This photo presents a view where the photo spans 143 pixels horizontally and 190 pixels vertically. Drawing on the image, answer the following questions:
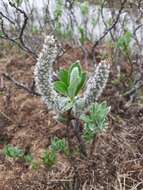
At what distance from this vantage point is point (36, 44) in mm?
4297

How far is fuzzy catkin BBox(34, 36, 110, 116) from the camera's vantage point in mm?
2202

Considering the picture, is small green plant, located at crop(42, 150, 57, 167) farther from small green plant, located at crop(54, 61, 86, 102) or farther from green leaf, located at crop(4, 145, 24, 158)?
small green plant, located at crop(54, 61, 86, 102)

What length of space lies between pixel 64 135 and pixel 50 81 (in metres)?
1.01

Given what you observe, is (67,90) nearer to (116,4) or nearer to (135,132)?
(135,132)

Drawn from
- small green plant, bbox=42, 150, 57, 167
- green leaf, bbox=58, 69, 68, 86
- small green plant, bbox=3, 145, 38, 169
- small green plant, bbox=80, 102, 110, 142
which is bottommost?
small green plant, bbox=42, 150, 57, 167

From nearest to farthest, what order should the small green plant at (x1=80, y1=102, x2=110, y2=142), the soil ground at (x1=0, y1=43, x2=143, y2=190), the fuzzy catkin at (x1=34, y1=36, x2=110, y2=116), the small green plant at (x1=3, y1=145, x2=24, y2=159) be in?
the fuzzy catkin at (x1=34, y1=36, x2=110, y2=116)
the small green plant at (x1=80, y1=102, x2=110, y2=142)
the soil ground at (x1=0, y1=43, x2=143, y2=190)
the small green plant at (x1=3, y1=145, x2=24, y2=159)

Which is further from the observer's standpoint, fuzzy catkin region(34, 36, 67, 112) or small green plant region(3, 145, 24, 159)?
small green plant region(3, 145, 24, 159)

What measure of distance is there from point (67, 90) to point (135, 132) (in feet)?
3.12

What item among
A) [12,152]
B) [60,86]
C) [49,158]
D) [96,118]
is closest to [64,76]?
[60,86]

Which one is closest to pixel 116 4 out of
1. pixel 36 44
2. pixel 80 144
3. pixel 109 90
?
pixel 36 44

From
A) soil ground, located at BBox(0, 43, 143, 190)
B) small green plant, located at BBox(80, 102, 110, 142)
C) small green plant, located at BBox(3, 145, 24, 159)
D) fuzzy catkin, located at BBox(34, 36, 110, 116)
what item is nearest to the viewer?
fuzzy catkin, located at BBox(34, 36, 110, 116)

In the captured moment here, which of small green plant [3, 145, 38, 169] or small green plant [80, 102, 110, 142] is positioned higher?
small green plant [80, 102, 110, 142]

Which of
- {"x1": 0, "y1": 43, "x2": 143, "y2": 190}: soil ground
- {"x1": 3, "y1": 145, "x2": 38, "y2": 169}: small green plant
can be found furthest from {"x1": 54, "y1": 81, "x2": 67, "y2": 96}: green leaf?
{"x1": 3, "y1": 145, "x2": 38, "y2": 169}: small green plant

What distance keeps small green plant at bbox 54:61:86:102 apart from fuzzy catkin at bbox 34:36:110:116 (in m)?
0.04
